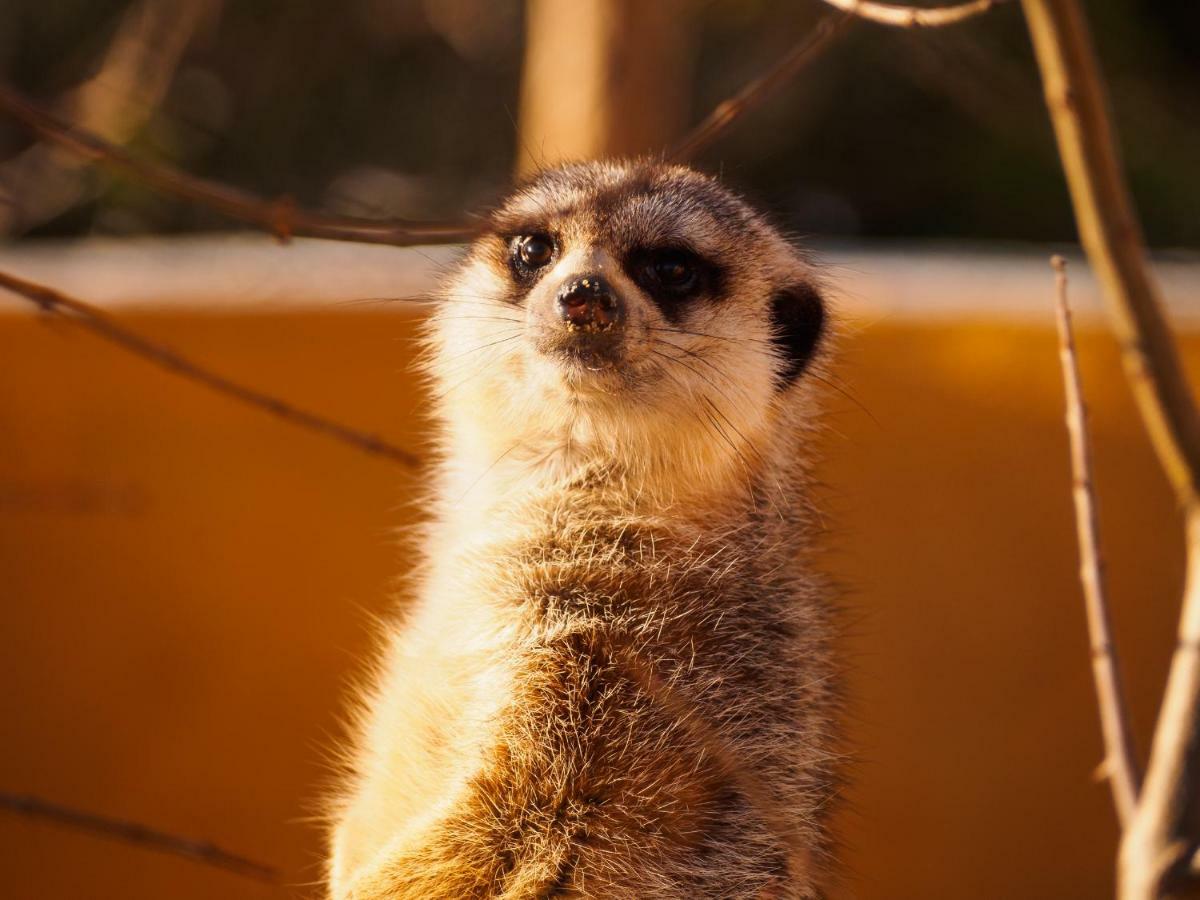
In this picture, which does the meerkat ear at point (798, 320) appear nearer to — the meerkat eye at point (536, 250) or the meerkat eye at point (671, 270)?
the meerkat eye at point (671, 270)

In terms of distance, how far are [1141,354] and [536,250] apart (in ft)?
5.18

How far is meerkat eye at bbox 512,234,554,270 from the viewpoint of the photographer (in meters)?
2.45

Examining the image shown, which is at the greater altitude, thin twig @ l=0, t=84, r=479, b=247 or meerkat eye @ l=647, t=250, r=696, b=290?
meerkat eye @ l=647, t=250, r=696, b=290

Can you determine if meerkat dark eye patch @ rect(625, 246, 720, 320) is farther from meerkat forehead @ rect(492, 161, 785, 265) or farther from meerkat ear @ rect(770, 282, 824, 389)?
meerkat ear @ rect(770, 282, 824, 389)

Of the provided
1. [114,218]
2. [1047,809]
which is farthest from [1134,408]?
[114,218]

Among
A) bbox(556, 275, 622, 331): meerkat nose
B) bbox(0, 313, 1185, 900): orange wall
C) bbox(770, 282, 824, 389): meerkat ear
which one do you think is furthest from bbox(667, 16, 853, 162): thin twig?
bbox(0, 313, 1185, 900): orange wall

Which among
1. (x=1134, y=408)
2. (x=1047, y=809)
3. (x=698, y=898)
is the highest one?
(x=1134, y=408)

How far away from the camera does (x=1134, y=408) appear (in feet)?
12.5

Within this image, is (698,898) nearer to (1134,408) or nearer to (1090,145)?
(1090,145)

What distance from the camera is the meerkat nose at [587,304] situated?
7.00ft

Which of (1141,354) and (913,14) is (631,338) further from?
(1141,354)

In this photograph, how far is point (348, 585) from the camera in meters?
3.77

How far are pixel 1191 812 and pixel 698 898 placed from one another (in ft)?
3.81

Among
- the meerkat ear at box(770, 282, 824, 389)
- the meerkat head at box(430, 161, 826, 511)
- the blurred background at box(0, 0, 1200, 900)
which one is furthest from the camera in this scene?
the blurred background at box(0, 0, 1200, 900)
